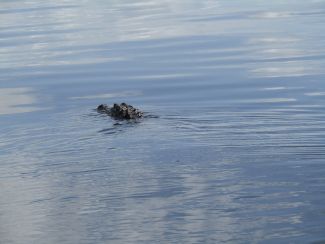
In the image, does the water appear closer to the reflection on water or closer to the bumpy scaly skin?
the reflection on water

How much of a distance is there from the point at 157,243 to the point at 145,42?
45.4ft

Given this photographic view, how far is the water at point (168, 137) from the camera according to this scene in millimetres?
8758

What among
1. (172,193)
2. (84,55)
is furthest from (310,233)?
(84,55)

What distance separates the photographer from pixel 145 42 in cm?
2167

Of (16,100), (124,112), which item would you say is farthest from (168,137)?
(16,100)

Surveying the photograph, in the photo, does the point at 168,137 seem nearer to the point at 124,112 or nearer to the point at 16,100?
the point at 124,112

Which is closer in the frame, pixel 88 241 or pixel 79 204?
pixel 88 241

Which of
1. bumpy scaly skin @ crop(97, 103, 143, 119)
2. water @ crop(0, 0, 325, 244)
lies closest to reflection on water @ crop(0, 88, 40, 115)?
water @ crop(0, 0, 325, 244)

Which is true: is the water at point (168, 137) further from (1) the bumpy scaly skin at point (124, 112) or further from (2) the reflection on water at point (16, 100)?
(1) the bumpy scaly skin at point (124, 112)

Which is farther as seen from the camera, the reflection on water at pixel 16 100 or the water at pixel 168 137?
the reflection on water at pixel 16 100

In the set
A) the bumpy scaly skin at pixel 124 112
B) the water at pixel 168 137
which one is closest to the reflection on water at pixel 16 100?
the water at pixel 168 137

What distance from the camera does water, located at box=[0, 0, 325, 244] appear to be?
8.76 m

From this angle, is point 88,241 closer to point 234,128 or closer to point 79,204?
point 79,204

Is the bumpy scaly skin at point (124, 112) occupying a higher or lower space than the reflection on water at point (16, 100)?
lower
